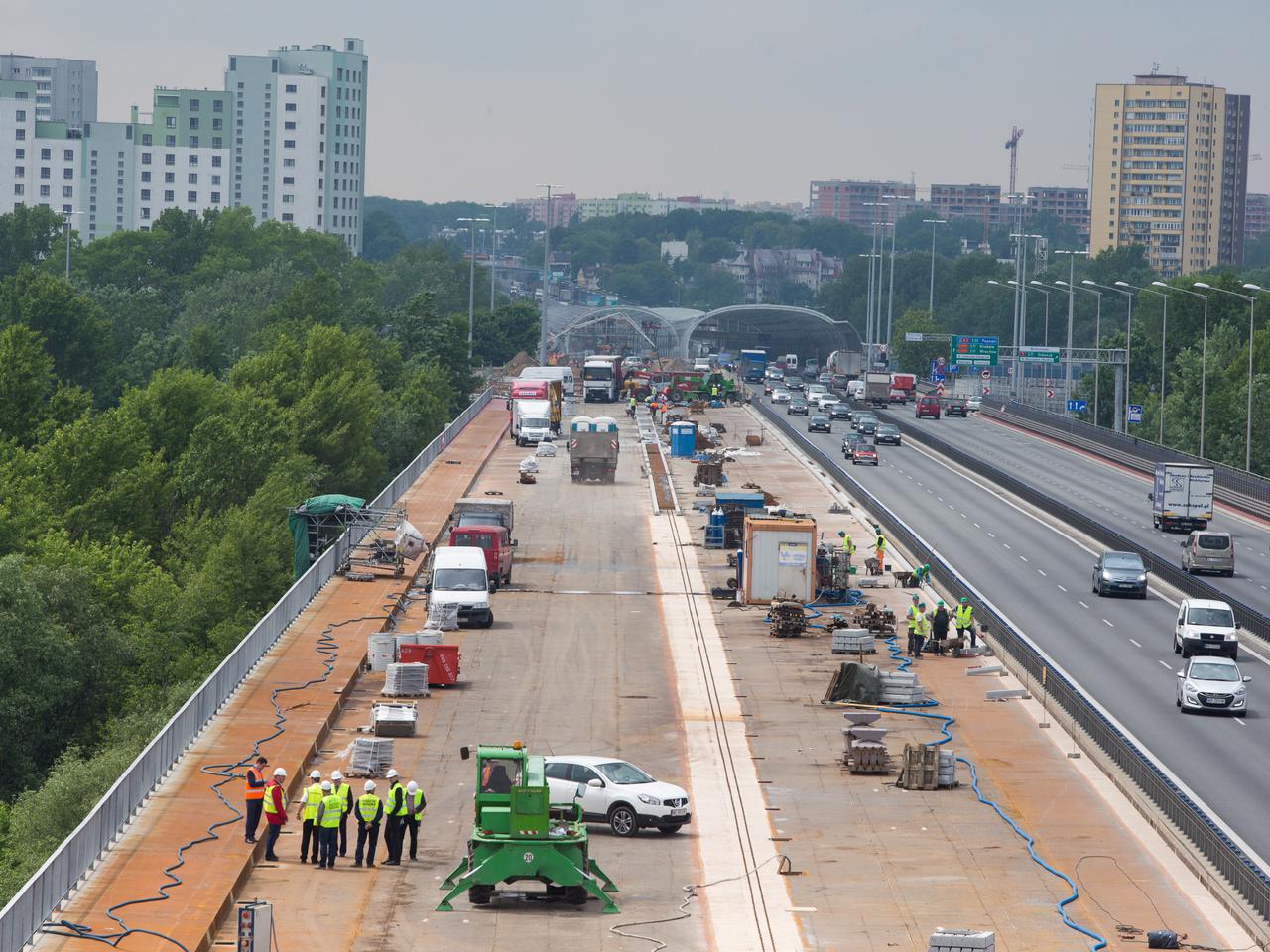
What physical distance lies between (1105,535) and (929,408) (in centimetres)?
7254

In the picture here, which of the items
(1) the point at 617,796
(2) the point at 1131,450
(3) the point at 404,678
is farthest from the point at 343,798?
(2) the point at 1131,450

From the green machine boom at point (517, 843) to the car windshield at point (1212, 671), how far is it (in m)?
23.6

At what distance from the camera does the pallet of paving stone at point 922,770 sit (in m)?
39.6

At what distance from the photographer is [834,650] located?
183 feet

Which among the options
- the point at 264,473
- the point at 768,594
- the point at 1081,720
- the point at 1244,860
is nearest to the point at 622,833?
the point at 1244,860

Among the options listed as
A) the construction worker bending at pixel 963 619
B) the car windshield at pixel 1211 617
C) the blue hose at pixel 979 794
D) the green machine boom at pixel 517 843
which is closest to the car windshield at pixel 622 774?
the green machine boom at pixel 517 843

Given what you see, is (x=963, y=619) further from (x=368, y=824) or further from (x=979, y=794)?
(x=368, y=824)

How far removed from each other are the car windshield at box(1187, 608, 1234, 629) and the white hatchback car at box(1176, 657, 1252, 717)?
6267 millimetres

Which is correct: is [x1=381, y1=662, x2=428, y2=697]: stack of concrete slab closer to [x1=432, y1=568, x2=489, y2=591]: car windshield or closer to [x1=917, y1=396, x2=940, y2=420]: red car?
[x1=432, y1=568, x2=489, y2=591]: car windshield

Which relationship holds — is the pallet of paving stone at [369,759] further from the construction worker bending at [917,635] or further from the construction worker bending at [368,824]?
the construction worker bending at [917,635]

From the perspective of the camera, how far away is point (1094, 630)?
6069 centimetres

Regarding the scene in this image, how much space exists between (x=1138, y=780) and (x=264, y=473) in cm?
6347

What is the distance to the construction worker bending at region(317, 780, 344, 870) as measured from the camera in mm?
32000

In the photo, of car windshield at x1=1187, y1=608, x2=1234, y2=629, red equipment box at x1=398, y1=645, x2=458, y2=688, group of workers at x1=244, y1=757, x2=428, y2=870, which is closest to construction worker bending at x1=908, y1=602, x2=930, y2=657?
car windshield at x1=1187, y1=608, x2=1234, y2=629
